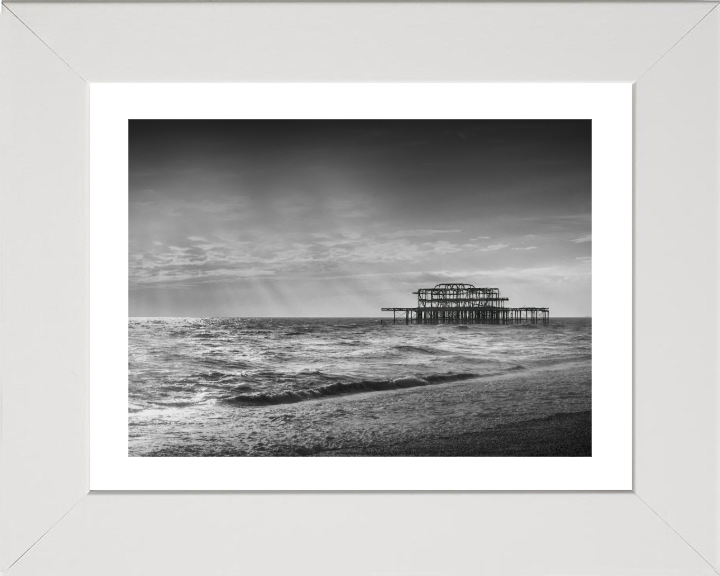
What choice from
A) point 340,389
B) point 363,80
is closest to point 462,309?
point 340,389

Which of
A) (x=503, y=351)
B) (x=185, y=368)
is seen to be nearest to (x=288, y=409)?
(x=185, y=368)

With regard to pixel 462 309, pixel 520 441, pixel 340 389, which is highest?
pixel 462 309

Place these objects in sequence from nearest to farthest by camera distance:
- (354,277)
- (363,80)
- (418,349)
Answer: (363,80) → (354,277) → (418,349)

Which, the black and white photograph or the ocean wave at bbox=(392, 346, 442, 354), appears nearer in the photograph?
the black and white photograph

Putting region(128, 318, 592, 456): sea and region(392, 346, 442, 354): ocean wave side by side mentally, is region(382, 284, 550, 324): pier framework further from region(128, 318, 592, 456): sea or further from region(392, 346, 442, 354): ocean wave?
region(392, 346, 442, 354): ocean wave

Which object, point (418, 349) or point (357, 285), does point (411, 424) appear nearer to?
point (357, 285)

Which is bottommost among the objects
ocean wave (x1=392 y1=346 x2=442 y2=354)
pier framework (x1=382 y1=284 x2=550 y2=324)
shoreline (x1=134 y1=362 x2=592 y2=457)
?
shoreline (x1=134 y1=362 x2=592 y2=457)

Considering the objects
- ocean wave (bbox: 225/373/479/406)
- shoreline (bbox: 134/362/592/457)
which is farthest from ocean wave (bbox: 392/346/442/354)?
shoreline (bbox: 134/362/592/457)
